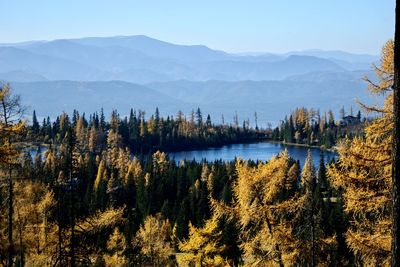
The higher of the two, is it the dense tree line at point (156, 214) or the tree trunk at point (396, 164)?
the tree trunk at point (396, 164)

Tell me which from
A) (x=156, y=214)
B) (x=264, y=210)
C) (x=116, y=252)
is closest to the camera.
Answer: (x=264, y=210)

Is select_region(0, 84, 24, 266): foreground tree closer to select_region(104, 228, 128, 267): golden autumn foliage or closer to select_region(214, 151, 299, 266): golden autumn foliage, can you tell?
select_region(214, 151, 299, 266): golden autumn foliage

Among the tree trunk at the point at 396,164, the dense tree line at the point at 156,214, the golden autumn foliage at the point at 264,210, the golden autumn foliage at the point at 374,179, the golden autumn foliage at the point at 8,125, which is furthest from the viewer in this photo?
the dense tree line at the point at 156,214

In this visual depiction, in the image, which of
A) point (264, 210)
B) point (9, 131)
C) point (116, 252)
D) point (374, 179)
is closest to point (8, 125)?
point (9, 131)

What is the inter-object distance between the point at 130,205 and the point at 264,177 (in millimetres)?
88276

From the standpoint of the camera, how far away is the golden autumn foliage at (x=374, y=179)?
53.1 feet

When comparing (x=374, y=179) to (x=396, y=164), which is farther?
(x=374, y=179)

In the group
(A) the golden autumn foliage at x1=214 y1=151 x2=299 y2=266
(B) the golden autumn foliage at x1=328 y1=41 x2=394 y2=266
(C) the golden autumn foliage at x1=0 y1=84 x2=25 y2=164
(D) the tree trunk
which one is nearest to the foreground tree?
(C) the golden autumn foliage at x1=0 y1=84 x2=25 y2=164

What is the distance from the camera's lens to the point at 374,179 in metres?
16.4

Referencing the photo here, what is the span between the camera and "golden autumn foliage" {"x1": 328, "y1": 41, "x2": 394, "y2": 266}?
53.1 feet

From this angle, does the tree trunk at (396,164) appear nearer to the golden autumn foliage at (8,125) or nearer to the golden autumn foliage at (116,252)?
the golden autumn foliage at (8,125)

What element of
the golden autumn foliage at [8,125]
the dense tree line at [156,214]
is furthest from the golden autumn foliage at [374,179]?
the golden autumn foliage at [8,125]

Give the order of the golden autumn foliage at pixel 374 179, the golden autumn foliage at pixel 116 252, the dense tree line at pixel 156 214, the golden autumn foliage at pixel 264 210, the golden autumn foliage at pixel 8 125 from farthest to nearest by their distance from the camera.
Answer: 1. the golden autumn foliage at pixel 116 252
2. the dense tree line at pixel 156 214
3. the golden autumn foliage at pixel 264 210
4. the golden autumn foliage at pixel 8 125
5. the golden autumn foliage at pixel 374 179

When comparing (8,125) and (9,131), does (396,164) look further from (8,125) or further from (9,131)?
(8,125)
